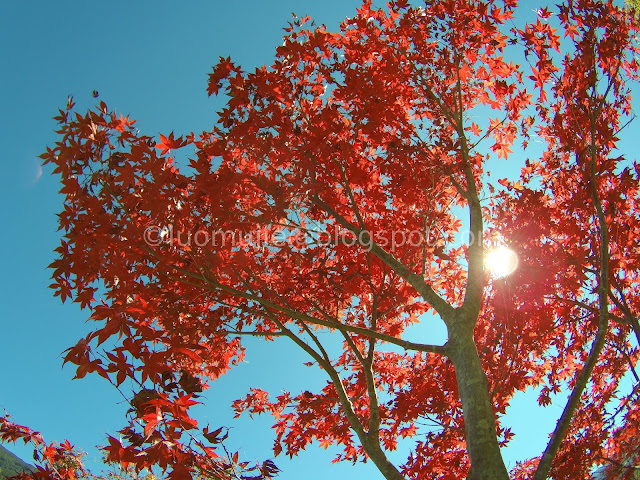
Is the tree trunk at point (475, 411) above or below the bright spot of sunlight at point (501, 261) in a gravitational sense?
below

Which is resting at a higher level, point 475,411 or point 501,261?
point 501,261

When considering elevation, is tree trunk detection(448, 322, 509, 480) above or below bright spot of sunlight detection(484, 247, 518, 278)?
below

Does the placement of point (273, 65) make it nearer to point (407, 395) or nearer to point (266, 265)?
point (266, 265)

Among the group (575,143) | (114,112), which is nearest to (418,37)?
(575,143)

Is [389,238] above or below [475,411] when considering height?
above

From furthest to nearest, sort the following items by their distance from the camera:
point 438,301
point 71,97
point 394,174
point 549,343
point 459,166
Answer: point 549,343 < point 394,174 < point 459,166 < point 438,301 < point 71,97

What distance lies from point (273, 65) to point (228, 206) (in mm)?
1946

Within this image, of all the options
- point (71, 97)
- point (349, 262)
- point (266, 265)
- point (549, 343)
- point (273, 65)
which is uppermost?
point (273, 65)

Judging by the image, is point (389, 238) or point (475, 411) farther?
point (389, 238)

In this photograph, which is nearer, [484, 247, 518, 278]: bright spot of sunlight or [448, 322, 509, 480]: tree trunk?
[448, 322, 509, 480]: tree trunk

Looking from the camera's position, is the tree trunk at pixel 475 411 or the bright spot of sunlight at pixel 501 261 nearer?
the tree trunk at pixel 475 411

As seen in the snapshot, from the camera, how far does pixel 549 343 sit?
18.0 feet

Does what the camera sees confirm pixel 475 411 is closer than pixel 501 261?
Yes

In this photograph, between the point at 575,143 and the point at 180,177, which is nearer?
the point at 180,177
